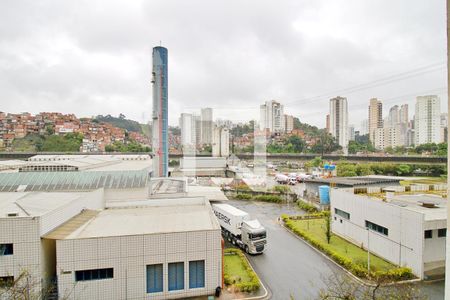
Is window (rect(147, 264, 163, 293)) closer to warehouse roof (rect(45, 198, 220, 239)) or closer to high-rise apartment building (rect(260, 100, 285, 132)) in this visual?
warehouse roof (rect(45, 198, 220, 239))

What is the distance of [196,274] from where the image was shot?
369 inches

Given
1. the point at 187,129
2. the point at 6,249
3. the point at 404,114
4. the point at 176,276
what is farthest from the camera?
the point at 404,114

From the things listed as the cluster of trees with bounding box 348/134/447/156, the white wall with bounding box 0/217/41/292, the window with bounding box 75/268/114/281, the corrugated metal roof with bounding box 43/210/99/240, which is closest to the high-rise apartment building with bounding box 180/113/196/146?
the cluster of trees with bounding box 348/134/447/156

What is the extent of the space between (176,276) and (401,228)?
900cm

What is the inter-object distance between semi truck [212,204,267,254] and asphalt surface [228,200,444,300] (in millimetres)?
600

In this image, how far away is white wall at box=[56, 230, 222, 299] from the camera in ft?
27.7

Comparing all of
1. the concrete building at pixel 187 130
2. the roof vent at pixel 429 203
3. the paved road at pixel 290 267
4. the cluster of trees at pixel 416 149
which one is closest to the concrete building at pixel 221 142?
the concrete building at pixel 187 130

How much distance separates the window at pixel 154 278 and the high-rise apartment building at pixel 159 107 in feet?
67.5

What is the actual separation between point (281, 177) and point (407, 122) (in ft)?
225

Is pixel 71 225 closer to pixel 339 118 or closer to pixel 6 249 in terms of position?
pixel 6 249

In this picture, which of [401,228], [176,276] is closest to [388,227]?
[401,228]

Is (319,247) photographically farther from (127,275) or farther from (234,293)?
(127,275)

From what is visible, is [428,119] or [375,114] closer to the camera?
[428,119]

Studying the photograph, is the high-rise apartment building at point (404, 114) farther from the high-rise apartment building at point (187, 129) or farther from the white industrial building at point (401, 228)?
the white industrial building at point (401, 228)
